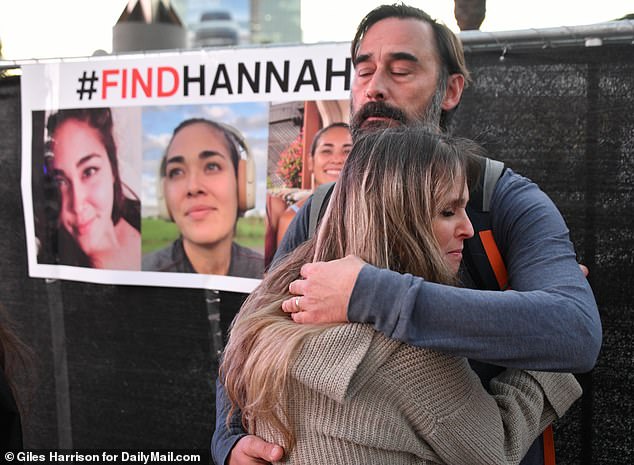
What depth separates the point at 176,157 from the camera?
279 cm

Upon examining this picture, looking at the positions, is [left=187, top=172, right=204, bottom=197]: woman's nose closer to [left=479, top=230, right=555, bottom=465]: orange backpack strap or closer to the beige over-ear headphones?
the beige over-ear headphones

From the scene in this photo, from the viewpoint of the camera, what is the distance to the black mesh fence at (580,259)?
2.24m

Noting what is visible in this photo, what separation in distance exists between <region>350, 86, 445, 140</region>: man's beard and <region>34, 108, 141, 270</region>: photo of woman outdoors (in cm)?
138

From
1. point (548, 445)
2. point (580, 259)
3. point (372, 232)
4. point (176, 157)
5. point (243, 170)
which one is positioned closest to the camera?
point (372, 232)

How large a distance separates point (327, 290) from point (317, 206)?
1.43 ft

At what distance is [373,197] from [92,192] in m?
1.90

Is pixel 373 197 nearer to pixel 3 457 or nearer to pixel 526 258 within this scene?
pixel 526 258

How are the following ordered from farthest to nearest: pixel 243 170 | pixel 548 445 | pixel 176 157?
pixel 176 157
pixel 243 170
pixel 548 445

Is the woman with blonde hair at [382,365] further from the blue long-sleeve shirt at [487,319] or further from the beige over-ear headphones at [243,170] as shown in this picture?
the beige over-ear headphones at [243,170]

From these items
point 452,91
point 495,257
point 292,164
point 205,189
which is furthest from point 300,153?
point 495,257

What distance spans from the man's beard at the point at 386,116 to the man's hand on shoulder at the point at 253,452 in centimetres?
77

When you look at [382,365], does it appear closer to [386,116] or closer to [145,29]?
[386,116]

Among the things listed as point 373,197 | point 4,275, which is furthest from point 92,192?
point 373,197

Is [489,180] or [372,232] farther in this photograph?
[489,180]
